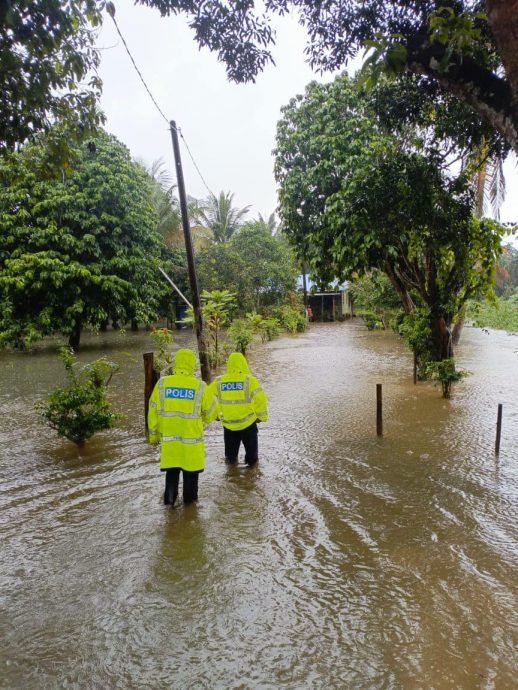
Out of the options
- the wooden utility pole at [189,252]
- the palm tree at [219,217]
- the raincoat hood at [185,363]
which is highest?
the palm tree at [219,217]

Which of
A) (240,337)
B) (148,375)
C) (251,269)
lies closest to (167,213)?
(251,269)

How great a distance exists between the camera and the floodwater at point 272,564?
3.24 metres

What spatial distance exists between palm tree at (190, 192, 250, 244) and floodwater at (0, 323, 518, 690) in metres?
29.9

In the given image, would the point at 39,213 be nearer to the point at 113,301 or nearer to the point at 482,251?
the point at 113,301

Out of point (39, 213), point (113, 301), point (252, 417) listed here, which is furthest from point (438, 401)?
point (39, 213)

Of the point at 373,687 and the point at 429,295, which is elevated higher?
the point at 429,295

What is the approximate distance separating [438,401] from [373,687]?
344 inches

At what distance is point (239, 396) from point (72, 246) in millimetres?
13752

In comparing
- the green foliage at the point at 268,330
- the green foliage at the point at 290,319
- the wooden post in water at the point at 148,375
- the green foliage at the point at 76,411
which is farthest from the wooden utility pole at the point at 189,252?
the green foliage at the point at 290,319

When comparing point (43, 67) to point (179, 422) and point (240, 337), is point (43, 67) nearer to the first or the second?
point (179, 422)

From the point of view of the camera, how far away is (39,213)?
60.4ft

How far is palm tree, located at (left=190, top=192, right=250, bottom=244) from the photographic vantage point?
3750 cm

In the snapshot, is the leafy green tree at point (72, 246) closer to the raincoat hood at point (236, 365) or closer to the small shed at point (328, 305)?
the raincoat hood at point (236, 365)

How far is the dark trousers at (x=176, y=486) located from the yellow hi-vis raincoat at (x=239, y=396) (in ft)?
4.25
